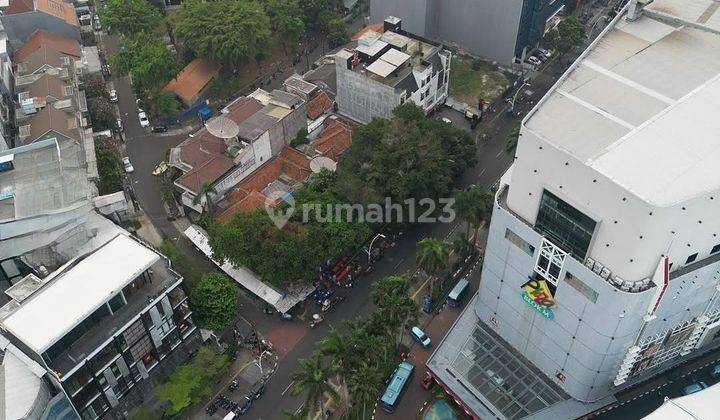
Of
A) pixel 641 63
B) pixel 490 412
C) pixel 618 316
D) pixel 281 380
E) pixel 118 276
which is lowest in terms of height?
pixel 281 380

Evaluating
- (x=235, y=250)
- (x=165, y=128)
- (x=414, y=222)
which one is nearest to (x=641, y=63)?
(x=414, y=222)

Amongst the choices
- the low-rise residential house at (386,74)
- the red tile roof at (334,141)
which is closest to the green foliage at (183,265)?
the red tile roof at (334,141)

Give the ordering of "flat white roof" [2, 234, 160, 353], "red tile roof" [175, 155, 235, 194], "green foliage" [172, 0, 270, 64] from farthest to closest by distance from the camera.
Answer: "green foliage" [172, 0, 270, 64] → "red tile roof" [175, 155, 235, 194] → "flat white roof" [2, 234, 160, 353]

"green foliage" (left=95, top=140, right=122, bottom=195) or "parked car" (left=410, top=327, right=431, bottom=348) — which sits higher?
"green foliage" (left=95, top=140, right=122, bottom=195)

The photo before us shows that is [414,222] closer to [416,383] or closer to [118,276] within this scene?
[416,383]

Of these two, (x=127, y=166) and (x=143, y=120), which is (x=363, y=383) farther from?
(x=143, y=120)

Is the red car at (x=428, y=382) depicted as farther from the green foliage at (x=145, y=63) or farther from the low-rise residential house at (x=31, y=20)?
the low-rise residential house at (x=31, y=20)

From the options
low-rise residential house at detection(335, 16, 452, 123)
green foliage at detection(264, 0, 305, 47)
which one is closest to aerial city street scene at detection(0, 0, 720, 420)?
low-rise residential house at detection(335, 16, 452, 123)

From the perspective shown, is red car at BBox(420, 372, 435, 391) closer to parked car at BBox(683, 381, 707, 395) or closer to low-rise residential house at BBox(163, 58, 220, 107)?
parked car at BBox(683, 381, 707, 395)
